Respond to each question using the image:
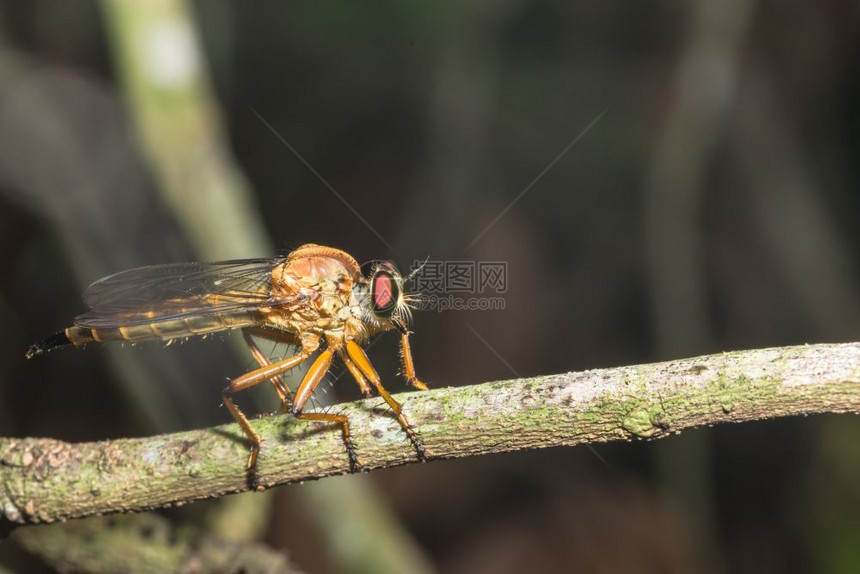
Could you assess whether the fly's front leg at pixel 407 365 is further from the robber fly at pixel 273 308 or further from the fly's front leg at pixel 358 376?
the fly's front leg at pixel 358 376

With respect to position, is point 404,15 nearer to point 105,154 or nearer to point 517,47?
point 517,47

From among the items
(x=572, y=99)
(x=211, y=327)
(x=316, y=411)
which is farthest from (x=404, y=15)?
(x=316, y=411)

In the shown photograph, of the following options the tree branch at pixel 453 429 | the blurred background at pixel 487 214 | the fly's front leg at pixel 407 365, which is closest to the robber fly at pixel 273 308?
the fly's front leg at pixel 407 365

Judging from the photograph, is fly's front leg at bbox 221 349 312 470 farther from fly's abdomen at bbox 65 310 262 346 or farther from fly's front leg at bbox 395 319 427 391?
fly's front leg at bbox 395 319 427 391

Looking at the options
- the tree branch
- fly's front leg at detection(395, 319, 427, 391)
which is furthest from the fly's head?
the tree branch

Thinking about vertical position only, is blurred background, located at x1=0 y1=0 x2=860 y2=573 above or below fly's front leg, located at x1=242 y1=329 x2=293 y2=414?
above

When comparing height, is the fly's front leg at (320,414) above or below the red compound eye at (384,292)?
below

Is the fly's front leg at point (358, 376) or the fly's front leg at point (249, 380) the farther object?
the fly's front leg at point (358, 376)
